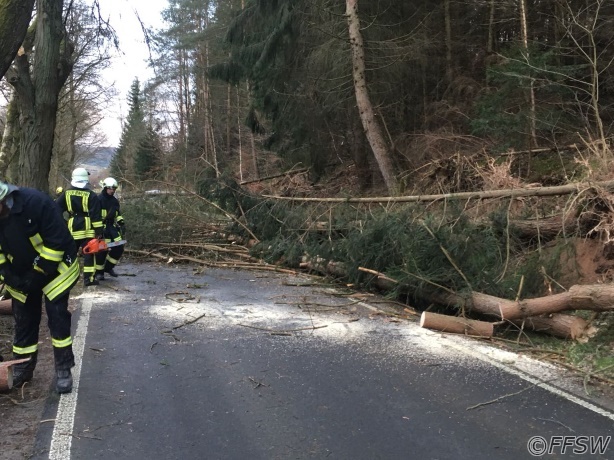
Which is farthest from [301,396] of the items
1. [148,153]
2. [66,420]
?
[148,153]

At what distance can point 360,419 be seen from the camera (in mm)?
3762

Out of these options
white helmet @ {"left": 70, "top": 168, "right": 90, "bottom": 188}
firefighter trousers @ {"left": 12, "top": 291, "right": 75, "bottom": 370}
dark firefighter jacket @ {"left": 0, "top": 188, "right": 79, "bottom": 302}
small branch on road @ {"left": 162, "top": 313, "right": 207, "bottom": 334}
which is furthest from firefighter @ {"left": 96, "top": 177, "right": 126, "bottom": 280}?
dark firefighter jacket @ {"left": 0, "top": 188, "right": 79, "bottom": 302}

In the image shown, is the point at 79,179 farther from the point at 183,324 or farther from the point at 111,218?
the point at 183,324

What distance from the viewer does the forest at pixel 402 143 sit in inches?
277

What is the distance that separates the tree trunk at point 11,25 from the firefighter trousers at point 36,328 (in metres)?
2.48

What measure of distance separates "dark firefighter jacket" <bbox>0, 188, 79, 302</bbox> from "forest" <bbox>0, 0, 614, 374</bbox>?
212 centimetres

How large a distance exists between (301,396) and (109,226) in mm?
6399

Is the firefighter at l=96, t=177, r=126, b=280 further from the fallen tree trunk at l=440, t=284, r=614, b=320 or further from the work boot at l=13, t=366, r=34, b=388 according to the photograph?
the fallen tree trunk at l=440, t=284, r=614, b=320

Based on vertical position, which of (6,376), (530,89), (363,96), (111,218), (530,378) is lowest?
(530,378)

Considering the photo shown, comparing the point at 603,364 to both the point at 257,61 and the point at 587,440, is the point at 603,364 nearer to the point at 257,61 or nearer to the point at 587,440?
the point at 587,440

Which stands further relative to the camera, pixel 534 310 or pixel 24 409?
pixel 534 310

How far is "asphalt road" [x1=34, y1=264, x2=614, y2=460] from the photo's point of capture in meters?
3.37

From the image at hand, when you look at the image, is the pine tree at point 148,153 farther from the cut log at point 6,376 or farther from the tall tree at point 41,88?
the cut log at point 6,376

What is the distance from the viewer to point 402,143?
17.2 meters
